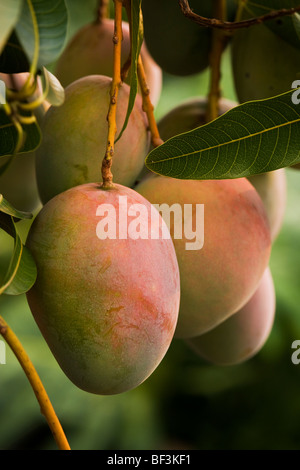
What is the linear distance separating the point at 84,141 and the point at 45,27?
0.18 meters

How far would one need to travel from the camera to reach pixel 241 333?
0.75 meters

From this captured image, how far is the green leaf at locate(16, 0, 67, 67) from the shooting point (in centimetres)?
36

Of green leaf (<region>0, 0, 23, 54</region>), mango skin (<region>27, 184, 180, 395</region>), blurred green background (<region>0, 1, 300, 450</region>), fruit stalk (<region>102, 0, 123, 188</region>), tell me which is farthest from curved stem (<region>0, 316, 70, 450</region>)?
blurred green background (<region>0, 1, 300, 450</region>)

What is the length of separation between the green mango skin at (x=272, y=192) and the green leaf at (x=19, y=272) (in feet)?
1.11

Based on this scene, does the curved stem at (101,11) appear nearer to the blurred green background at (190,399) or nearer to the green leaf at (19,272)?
the green leaf at (19,272)

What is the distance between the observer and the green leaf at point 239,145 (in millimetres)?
492

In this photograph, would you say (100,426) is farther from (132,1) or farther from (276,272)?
(132,1)

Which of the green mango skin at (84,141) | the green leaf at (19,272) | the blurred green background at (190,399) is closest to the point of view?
the green leaf at (19,272)

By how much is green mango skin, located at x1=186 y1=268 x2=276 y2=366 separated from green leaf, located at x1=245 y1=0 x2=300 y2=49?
25 centimetres

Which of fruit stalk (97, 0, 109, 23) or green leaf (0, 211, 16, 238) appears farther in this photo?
fruit stalk (97, 0, 109, 23)

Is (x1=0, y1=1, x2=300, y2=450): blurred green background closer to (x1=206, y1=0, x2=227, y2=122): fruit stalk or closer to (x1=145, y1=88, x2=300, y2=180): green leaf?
(x1=206, y1=0, x2=227, y2=122): fruit stalk

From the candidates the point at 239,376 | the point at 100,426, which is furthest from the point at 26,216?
the point at 239,376

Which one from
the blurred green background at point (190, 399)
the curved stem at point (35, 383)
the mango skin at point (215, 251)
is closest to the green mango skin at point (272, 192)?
the mango skin at point (215, 251)

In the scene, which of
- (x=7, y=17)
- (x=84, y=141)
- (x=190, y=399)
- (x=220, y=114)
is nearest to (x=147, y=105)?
(x=84, y=141)
